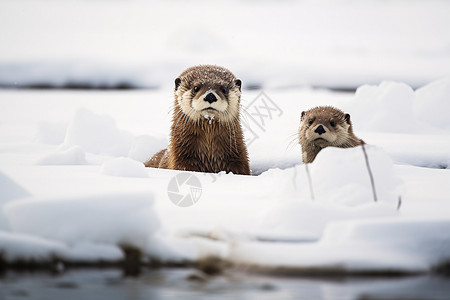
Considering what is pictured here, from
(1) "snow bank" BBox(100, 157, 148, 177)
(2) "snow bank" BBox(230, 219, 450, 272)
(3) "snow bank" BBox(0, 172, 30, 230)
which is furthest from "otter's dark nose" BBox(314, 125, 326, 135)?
(3) "snow bank" BBox(0, 172, 30, 230)

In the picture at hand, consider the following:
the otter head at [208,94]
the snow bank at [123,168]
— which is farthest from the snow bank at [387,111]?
the snow bank at [123,168]

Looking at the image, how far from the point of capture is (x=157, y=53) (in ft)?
53.1

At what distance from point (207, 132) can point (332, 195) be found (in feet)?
6.74

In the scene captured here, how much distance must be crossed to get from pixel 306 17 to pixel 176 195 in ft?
60.7

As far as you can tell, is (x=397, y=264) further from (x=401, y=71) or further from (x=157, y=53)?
(x=157, y=53)

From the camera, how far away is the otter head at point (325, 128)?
5234 mm

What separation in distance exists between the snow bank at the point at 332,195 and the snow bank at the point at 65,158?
2.11 meters

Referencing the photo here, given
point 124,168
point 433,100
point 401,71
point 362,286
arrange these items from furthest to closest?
1. point 401,71
2. point 433,100
3. point 124,168
4. point 362,286

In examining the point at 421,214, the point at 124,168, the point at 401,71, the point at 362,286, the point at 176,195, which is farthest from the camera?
the point at 401,71

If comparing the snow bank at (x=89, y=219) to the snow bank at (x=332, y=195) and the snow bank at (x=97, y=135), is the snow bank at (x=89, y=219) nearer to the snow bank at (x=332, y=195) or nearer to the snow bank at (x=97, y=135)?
the snow bank at (x=332, y=195)

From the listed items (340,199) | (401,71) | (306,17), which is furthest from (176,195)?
(306,17)

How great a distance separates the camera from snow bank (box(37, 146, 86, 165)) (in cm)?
510

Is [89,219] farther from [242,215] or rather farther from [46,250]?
[242,215]

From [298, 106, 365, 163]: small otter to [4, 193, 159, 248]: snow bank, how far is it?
8.01 ft
